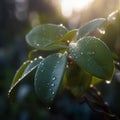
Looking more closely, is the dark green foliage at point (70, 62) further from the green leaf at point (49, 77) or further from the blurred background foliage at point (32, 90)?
the blurred background foliage at point (32, 90)

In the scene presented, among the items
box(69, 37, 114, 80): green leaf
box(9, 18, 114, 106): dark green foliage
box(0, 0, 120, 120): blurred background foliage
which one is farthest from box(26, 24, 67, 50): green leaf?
box(0, 0, 120, 120): blurred background foliage

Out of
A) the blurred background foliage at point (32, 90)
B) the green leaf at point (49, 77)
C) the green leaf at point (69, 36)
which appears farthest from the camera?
the blurred background foliage at point (32, 90)

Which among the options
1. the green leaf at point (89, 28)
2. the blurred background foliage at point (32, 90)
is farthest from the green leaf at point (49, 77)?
the blurred background foliage at point (32, 90)

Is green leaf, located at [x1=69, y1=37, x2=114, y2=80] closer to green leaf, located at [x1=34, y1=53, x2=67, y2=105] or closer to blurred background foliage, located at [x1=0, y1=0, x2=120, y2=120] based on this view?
green leaf, located at [x1=34, y1=53, x2=67, y2=105]

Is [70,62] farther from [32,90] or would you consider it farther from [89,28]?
[32,90]

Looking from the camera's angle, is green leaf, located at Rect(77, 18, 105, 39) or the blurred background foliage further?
the blurred background foliage
